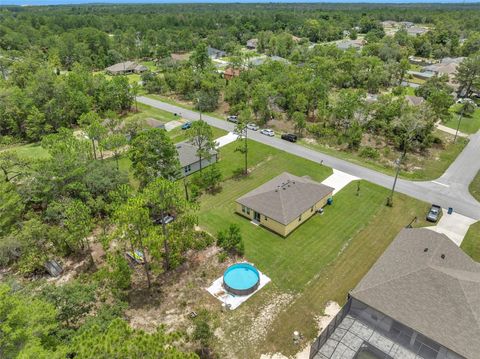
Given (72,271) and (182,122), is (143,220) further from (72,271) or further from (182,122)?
(182,122)

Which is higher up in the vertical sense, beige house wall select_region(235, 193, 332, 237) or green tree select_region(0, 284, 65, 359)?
green tree select_region(0, 284, 65, 359)

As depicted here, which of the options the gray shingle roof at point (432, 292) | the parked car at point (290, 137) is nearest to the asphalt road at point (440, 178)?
the parked car at point (290, 137)

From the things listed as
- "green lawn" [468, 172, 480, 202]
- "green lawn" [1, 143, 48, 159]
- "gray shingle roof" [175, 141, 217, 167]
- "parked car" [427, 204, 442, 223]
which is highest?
"gray shingle roof" [175, 141, 217, 167]

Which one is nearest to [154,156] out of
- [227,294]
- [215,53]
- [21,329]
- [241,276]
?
[241,276]

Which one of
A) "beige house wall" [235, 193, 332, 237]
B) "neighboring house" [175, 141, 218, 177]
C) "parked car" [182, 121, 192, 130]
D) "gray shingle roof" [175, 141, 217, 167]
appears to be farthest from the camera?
"parked car" [182, 121, 192, 130]

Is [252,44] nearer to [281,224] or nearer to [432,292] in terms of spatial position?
[281,224]

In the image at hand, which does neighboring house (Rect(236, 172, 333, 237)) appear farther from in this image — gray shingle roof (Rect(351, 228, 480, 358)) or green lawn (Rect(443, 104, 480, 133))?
green lawn (Rect(443, 104, 480, 133))

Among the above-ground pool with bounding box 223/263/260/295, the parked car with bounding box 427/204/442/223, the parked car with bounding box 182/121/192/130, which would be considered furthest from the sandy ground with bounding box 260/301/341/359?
the parked car with bounding box 182/121/192/130
